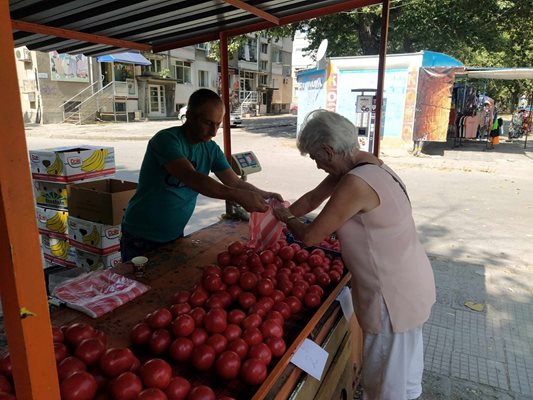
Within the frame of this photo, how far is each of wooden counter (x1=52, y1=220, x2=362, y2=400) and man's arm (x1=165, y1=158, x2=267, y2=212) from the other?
498 mm

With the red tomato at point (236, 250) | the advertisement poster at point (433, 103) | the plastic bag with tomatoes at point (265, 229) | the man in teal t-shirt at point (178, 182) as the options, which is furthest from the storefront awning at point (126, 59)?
the red tomato at point (236, 250)

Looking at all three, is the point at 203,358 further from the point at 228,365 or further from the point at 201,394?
the point at 201,394

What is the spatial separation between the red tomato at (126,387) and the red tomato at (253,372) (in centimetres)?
36

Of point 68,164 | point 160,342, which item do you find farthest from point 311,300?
point 68,164

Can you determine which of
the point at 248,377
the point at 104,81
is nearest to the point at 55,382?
the point at 248,377

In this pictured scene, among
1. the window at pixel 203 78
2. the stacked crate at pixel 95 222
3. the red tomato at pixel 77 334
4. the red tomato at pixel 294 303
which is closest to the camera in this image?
the red tomato at pixel 77 334

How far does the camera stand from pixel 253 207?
2400 millimetres

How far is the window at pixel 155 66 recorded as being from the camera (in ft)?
95.2

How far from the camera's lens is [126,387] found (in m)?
1.20

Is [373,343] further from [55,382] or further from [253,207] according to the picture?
[55,382]

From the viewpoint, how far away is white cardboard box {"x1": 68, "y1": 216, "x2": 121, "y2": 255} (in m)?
3.78

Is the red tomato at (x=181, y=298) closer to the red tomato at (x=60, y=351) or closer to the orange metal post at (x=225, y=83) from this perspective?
the red tomato at (x=60, y=351)

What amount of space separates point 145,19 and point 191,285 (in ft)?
7.00

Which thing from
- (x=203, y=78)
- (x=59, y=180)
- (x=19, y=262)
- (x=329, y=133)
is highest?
(x=203, y=78)
